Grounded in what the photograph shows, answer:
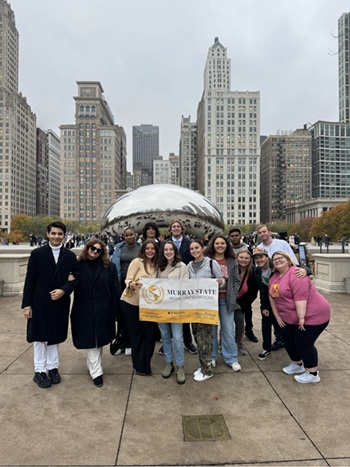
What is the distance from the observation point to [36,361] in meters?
3.68

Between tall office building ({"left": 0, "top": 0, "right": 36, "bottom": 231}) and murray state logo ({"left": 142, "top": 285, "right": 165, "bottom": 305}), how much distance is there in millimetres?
125425

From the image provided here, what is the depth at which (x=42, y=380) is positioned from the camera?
11.9ft

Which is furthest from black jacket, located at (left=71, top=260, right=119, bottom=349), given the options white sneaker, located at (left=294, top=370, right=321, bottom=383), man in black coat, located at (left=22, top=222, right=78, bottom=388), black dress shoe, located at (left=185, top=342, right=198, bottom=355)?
white sneaker, located at (left=294, top=370, right=321, bottom=383)

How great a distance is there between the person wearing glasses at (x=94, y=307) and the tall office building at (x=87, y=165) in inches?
4587

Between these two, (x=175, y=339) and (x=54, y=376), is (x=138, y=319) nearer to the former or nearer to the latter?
(x=175, y=339)

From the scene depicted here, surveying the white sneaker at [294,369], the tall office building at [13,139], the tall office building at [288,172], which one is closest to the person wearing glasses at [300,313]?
the white sneaker at [294,369]

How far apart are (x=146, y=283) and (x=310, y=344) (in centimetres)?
207

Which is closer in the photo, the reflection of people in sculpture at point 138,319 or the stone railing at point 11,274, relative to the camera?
the reflection of people in sculpture at point 138,319

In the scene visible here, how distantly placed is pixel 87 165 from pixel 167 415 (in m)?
124

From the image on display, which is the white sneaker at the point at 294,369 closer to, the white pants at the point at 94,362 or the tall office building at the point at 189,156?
the white pants at the point at 94,362

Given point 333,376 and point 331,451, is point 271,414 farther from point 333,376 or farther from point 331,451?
point 333,376

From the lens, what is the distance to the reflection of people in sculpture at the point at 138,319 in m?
3.92

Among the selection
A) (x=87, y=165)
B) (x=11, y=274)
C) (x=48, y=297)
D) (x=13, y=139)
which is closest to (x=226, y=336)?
(x=48, y=297)

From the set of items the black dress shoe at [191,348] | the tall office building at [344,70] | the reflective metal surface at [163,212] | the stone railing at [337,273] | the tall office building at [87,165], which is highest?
the tall office building at [344,70]
